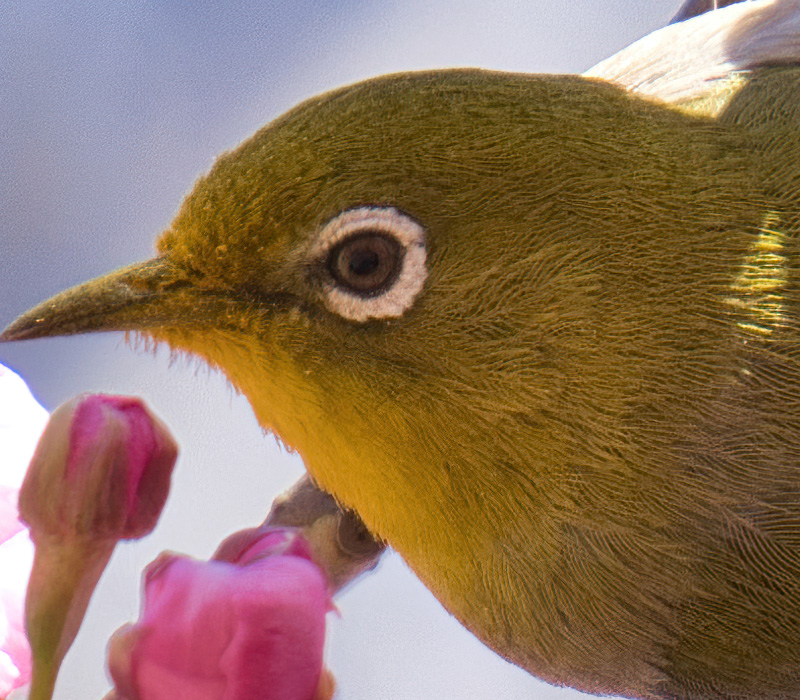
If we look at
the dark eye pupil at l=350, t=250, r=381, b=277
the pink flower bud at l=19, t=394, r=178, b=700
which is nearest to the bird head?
the dark eye pupil at l=350, t=250, r=381, b=277

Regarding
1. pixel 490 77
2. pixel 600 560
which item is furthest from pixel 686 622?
pixel 490 77

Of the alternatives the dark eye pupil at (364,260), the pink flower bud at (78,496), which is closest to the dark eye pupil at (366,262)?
the dark eye pupil at (364,260)

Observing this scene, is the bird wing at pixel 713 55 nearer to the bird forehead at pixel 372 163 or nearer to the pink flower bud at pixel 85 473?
the bird forehead at pixel 372 163

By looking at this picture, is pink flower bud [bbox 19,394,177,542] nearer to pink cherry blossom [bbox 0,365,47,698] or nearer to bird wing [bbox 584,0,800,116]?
pink cherry blossom [bbox 0,365,47,698]

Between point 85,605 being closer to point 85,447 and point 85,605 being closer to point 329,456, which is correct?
point 85,447

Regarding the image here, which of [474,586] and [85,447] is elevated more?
[85,447]

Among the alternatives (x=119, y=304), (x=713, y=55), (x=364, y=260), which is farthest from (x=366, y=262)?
(x=713, y=55)
